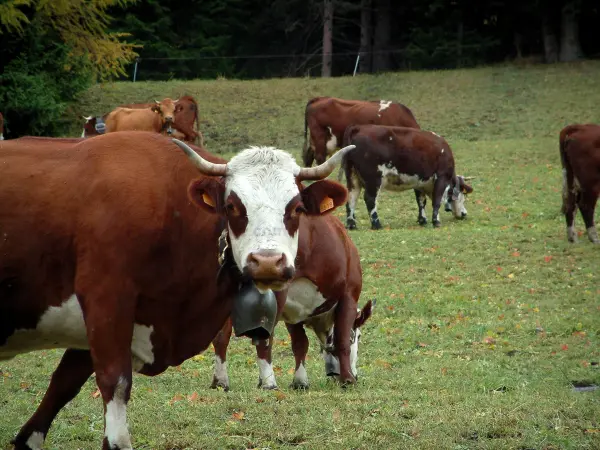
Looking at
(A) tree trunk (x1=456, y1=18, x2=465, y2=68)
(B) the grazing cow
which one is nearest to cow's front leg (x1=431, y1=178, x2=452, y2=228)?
(B) the grazing cow

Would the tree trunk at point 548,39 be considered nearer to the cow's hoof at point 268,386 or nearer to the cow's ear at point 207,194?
the cow's hoof at point 268,386

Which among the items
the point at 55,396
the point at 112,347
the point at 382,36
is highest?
the point at 382,36

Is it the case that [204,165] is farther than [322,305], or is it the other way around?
[322,305]

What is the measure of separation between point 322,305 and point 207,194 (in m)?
3.52

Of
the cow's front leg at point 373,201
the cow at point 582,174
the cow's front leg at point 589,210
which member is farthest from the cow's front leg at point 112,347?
the cow's front leg at point 373,201

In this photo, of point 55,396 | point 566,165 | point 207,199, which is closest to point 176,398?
point 55,396

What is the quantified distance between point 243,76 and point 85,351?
46.3 metres

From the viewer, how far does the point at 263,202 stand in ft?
17.4

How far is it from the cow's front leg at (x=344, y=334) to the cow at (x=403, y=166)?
35.0ft

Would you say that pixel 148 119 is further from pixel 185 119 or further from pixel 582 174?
pixel 582 174

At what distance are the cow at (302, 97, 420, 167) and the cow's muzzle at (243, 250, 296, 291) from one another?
20179 millimetres

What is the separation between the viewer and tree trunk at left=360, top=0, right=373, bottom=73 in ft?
163

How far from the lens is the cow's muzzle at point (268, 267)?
198 inches

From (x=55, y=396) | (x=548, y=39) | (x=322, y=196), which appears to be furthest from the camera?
(x=548, y=39)
